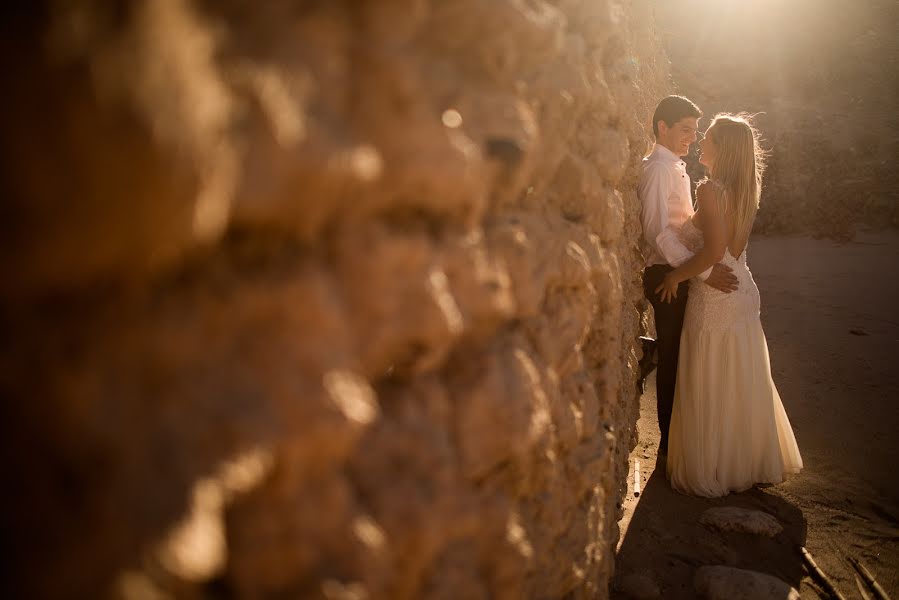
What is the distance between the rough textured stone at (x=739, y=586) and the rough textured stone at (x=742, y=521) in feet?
1.10

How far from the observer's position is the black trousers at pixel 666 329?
2740 mm

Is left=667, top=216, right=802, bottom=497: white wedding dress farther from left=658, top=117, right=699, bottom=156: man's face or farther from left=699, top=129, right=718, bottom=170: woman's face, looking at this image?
left=658, top=117, right=699, bottom=156: man's face

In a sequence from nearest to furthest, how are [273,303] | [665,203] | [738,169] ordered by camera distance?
[273,303], [738,169], [665,203]

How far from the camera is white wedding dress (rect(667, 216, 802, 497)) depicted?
2607 mm

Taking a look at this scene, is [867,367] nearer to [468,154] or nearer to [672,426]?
[672,426]

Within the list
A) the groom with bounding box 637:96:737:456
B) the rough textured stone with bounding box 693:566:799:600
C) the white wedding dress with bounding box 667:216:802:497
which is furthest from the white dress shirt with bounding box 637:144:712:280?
the rough textured stone with bounding box 693:566:799:600

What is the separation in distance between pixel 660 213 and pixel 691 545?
1459mm

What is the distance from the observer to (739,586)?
184 centimetres

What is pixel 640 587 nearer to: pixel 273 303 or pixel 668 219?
pixel 668 219

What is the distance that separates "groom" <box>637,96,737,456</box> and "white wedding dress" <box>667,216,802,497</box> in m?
0.11

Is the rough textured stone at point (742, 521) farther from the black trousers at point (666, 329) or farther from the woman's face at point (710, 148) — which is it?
the woman's face at point (710, 148)

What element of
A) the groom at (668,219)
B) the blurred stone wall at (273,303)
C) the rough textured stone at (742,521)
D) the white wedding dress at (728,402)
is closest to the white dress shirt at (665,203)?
the groom at (668,219)

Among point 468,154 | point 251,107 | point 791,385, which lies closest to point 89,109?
point 251,107

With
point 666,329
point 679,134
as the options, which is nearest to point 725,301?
point 666,329
